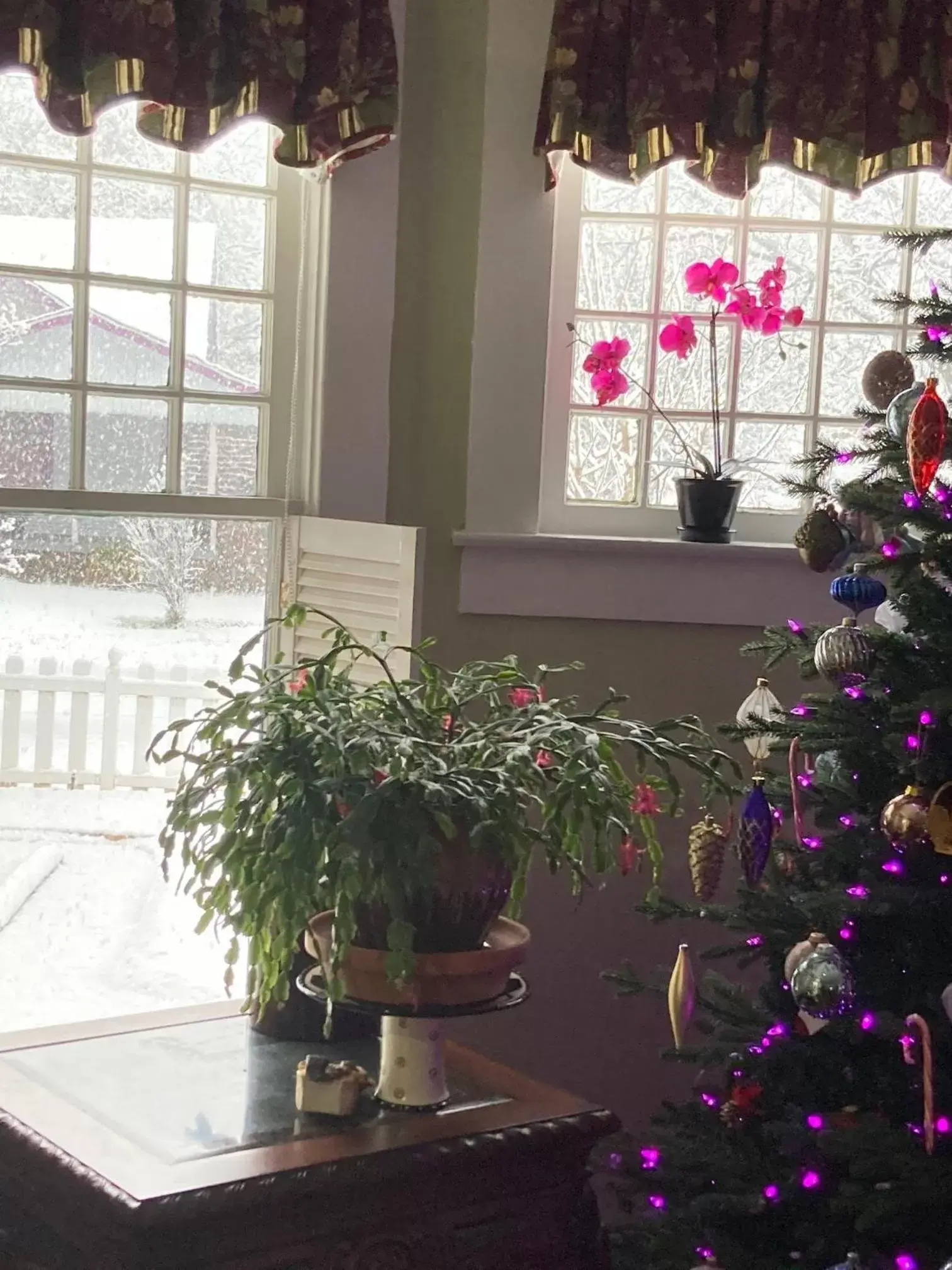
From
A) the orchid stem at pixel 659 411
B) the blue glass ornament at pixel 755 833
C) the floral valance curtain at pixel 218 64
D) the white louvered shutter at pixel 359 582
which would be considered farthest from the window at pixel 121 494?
the blue glass ornament at pixel 755 833

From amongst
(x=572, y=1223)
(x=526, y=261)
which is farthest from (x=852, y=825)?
(x=526, y=261)

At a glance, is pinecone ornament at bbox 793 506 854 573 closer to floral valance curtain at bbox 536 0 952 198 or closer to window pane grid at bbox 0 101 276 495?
floral valance curtain at bbox 536 0 952 198

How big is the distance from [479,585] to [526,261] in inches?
24.7

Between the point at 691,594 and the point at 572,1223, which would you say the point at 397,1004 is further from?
the point at 691,594

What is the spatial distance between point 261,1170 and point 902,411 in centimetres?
133

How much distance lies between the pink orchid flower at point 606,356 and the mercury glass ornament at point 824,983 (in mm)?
1310

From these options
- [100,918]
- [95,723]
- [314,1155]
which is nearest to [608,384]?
[95,723]

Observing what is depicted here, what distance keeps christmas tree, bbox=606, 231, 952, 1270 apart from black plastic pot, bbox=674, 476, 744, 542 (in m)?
0.55

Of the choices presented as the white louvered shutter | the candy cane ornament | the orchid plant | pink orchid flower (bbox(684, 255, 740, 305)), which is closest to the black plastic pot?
the orchid plant

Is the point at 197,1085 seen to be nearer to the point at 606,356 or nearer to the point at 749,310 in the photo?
the point at 606,356

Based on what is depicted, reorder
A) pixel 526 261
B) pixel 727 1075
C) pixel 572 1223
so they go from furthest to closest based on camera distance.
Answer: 1. pixel 526 261
2. pixel 727 1075
3. pixel 572 1223

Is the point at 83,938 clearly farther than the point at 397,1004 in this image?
Yes

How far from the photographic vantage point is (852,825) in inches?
80.2

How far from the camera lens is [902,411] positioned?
79.9 inches
